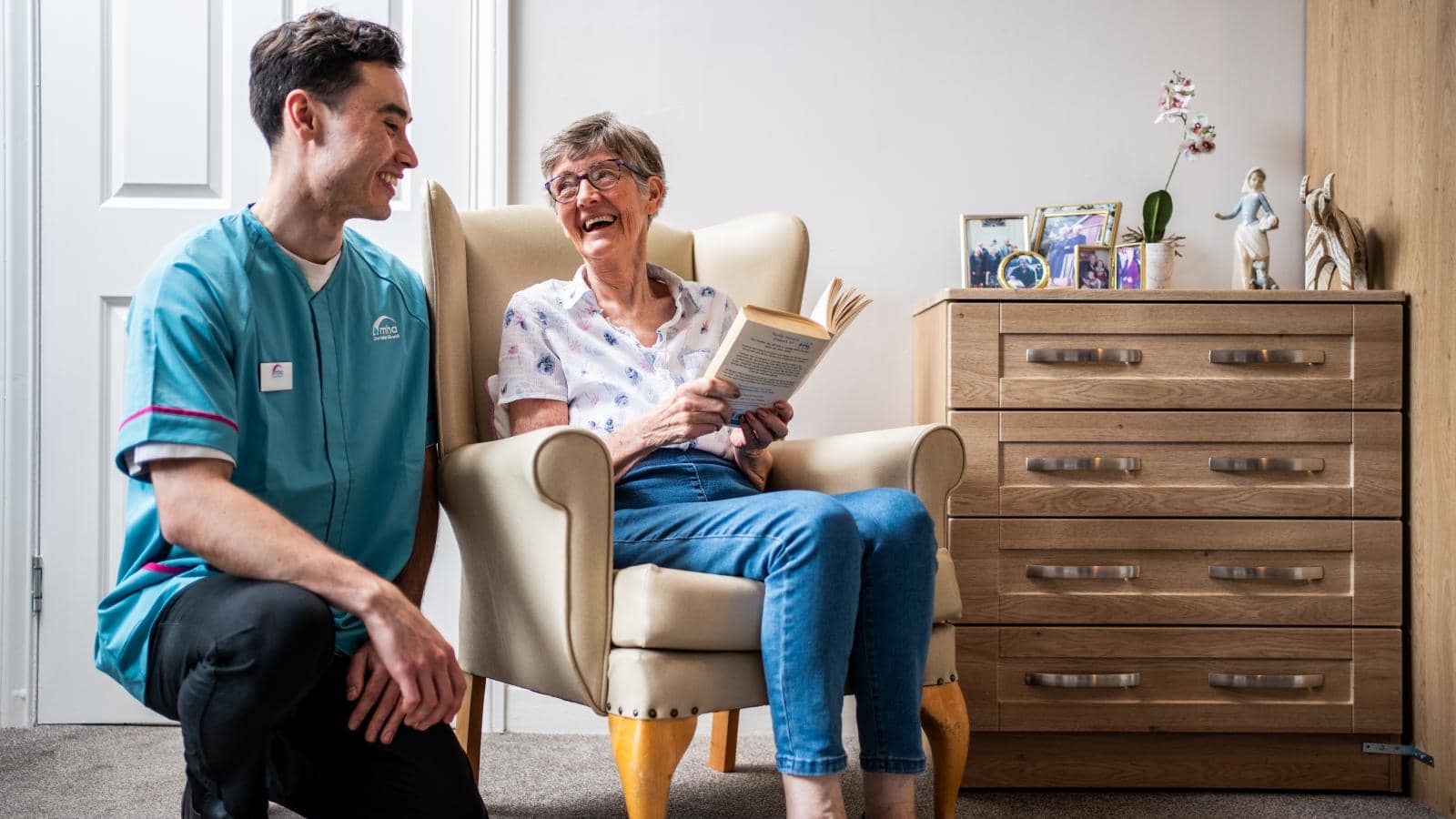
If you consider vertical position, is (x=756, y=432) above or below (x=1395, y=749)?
above

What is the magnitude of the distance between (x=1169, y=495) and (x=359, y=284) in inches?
52.9

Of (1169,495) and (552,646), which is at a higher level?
(1169,495)

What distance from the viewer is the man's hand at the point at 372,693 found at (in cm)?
103

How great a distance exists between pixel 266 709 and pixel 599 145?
0.97 m

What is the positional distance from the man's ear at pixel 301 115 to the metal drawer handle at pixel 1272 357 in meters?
1.45

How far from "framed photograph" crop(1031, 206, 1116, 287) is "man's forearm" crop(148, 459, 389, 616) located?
1503 millimetres

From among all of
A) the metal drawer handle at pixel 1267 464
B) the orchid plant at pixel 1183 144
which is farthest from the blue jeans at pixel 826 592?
the orchid plant at pixel 1183 144

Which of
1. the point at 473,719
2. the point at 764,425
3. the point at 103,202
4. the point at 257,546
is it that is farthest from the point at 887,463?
the point at 103,202

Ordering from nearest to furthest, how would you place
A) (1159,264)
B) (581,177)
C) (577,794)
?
1. (581,177)
2. (577,794)
3. (1159,264)

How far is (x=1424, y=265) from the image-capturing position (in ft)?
5.89

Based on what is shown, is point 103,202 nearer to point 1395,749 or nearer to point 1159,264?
point 1159,264

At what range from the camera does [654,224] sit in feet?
6.57

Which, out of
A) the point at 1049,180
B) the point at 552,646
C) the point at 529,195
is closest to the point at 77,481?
the point at 529,195

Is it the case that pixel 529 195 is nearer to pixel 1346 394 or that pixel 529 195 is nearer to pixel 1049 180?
pixel 1049 180
